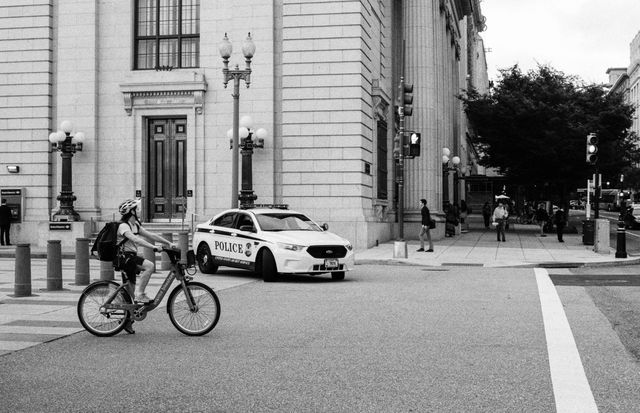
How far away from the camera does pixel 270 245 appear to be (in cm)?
1688

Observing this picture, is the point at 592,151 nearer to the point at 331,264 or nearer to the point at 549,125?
the point at 331,264

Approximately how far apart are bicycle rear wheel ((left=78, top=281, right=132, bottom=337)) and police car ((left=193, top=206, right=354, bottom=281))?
7.26 metres

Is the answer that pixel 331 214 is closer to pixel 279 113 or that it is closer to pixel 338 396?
pixel 279 113

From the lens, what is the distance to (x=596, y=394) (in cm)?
652

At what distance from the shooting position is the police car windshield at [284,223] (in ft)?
57.9

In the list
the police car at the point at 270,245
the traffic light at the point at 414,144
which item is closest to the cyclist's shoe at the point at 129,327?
the police car at the point at 270,245

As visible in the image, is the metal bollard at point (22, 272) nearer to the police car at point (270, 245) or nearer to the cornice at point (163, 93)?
the police car at point (270, 245)

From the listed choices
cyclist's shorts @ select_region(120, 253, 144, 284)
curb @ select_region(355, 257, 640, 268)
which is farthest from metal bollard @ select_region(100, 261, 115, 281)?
curb @ select_region(355, 257, 640, 268)

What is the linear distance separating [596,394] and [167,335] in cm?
515

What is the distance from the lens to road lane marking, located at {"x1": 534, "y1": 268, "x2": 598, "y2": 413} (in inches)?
244

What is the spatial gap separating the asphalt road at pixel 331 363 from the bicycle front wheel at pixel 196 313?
0.61ft

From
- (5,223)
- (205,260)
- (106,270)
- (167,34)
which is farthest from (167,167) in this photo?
(106,270)

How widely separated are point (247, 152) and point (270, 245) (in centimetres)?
994

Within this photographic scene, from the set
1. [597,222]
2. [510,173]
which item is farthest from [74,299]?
[510,173]
